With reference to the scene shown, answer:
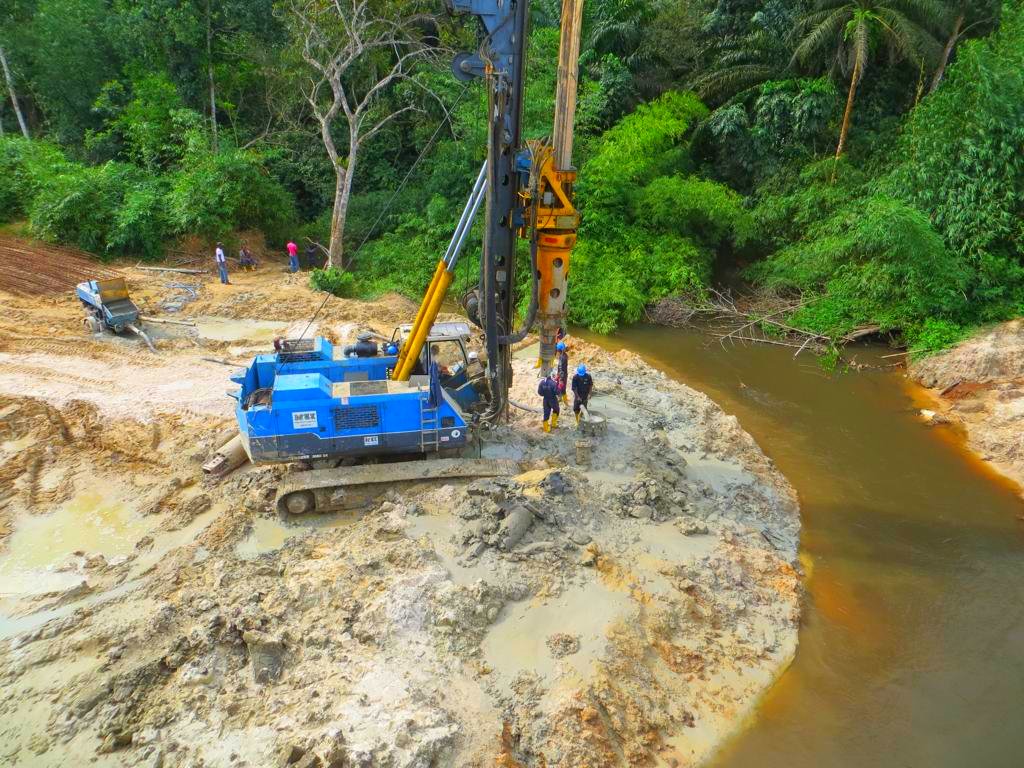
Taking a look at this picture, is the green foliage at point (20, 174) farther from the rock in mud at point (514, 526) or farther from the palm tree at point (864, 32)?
the palm tree at point (864, 32)

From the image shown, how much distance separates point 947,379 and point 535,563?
11024 millimetres

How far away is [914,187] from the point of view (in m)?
15.5

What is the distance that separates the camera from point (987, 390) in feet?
41.3

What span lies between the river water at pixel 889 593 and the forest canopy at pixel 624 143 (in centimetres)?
418

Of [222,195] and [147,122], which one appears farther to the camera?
[147,122]

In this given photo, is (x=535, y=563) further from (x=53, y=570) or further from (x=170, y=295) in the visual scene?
(x=170, y=295)

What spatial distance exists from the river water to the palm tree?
883 cm

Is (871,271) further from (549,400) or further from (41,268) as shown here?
(41,268)

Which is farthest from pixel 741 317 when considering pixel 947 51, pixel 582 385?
pixel 582 385

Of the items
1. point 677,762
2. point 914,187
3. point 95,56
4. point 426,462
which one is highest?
point 95,56

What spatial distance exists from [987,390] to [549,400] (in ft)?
30.1

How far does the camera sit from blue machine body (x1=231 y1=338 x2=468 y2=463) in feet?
26.0

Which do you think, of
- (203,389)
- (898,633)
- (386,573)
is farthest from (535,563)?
(203,389)

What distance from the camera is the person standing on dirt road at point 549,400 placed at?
9641 millimetres
